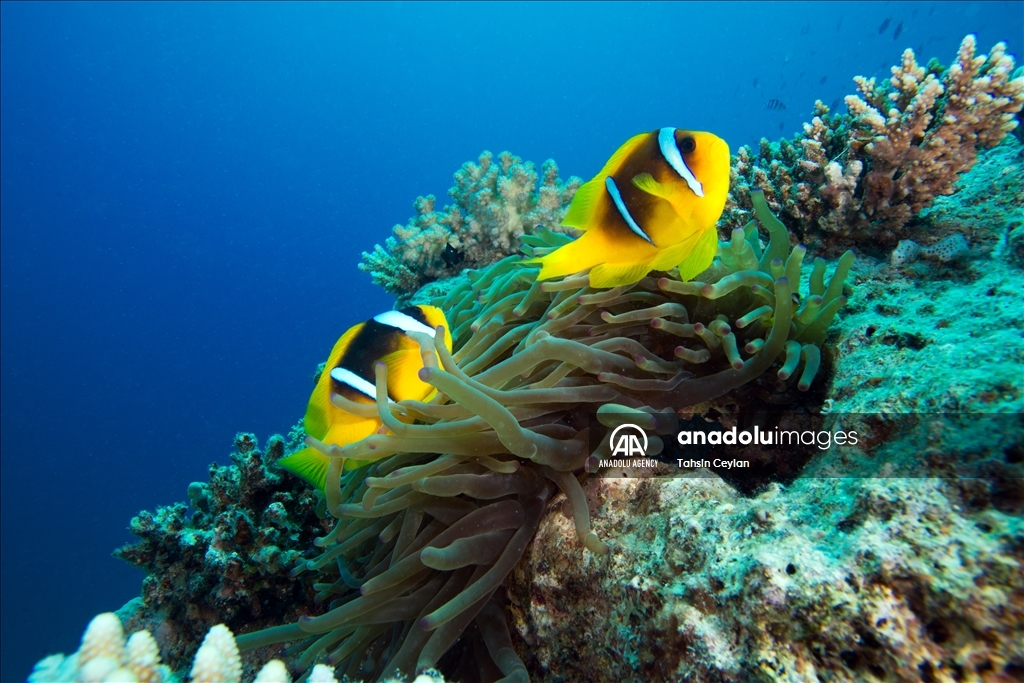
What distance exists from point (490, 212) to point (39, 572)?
132 ft

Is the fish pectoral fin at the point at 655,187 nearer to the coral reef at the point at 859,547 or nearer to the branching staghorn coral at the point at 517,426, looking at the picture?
the branching staghorn coral at the point at 517,426

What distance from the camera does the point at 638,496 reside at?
1653 mm

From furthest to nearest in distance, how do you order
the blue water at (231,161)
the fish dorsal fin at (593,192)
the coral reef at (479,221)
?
the blue water at (231,161), the coral reef at (479,221), the fish dorsal fin at (593,192)

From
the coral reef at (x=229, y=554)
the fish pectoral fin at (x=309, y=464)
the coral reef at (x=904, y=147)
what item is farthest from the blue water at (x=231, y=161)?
the coral reef at (x=904, y=147)

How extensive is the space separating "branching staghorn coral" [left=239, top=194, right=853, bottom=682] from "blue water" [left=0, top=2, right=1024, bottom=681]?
90.7ft

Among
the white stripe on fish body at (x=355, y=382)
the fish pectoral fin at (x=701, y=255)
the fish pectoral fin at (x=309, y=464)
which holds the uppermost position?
the fish pectoral fin at (x=701, y=255)

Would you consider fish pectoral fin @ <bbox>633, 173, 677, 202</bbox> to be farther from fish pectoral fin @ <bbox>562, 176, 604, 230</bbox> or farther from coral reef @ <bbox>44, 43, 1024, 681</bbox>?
coral reef @ <bbox>44, 43, 1024, 681</bbox>

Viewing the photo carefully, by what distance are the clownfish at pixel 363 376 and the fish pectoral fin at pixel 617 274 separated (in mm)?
570

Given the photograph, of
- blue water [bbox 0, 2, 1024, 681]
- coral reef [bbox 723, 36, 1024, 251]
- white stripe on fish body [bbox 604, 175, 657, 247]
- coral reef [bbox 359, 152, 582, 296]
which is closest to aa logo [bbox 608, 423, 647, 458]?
white stripe on fish body [bbox 604, 175, 657, 247]

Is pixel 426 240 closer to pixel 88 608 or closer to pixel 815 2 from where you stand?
pixel 88 608

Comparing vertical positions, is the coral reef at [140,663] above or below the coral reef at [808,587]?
below

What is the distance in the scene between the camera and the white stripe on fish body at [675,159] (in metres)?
1.68

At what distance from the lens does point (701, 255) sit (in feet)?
5.66

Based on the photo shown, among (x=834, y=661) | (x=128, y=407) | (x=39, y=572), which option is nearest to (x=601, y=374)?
(x=834, y=661)
